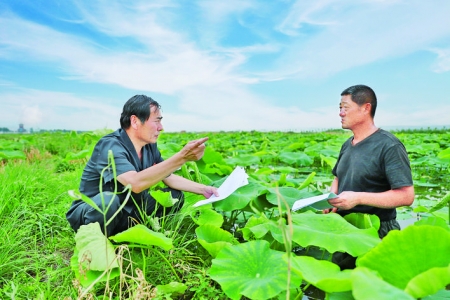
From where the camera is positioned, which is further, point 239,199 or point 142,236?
point 239,199

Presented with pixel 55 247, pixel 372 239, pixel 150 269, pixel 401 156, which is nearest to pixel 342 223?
pixel 372 239

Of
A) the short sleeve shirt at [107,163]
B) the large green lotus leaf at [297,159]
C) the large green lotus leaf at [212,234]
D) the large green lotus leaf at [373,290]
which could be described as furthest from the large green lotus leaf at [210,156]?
the large green lotus leaf at [297,159]

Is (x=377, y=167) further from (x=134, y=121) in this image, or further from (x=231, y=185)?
(x=134, y=121)

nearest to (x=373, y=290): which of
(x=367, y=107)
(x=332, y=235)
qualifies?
(x=332, y=235)

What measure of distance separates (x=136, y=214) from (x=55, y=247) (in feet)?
1.86

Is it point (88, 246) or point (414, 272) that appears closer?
point (414, 272)

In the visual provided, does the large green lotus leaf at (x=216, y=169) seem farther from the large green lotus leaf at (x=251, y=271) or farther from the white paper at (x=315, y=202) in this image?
the large green lotus leaf at (x=251, y=271)

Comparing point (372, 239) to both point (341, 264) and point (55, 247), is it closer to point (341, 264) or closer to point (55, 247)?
point (341, 264)

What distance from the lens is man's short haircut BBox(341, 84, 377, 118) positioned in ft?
6.95

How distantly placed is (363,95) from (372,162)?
379mm

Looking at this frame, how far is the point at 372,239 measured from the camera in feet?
4.87

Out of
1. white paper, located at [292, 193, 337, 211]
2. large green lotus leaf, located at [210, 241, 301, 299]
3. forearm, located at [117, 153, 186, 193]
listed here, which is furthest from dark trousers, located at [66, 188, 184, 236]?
white paper, located at [292, 193, 337, 211]

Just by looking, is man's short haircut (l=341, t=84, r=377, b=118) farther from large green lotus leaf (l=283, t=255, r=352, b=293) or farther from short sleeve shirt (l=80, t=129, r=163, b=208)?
short sleeve shirt (l=80, t=129, r=163, b=208)

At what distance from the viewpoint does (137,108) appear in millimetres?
2121
